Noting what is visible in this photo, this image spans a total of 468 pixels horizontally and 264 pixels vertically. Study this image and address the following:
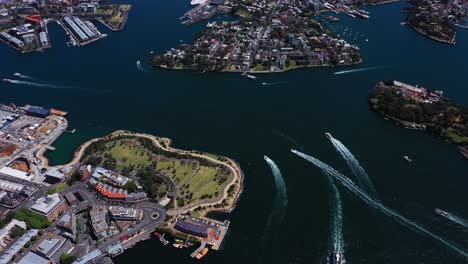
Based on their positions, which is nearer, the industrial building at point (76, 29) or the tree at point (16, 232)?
the tree at point (16, 232)

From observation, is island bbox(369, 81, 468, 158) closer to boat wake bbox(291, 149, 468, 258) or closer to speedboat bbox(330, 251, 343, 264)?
boat wake bbox(291, 149, 468, 258)

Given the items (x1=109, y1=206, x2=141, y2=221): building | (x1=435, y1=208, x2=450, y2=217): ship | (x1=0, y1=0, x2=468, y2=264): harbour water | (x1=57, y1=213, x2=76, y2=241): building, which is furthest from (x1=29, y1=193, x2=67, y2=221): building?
(x1=435, y1=208, x2=450, y2=217): ship

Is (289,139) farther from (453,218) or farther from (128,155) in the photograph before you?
(453,218)

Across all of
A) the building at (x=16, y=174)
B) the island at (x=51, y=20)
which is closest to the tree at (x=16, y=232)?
the building at (x=16, y=174)

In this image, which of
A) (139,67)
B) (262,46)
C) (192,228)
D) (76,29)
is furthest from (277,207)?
(76,29)

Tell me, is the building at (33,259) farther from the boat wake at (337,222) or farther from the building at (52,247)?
the boat wake at (337,222)

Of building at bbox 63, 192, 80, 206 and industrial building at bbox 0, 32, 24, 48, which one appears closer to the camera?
building at bbox 63, 192, 80, 206
